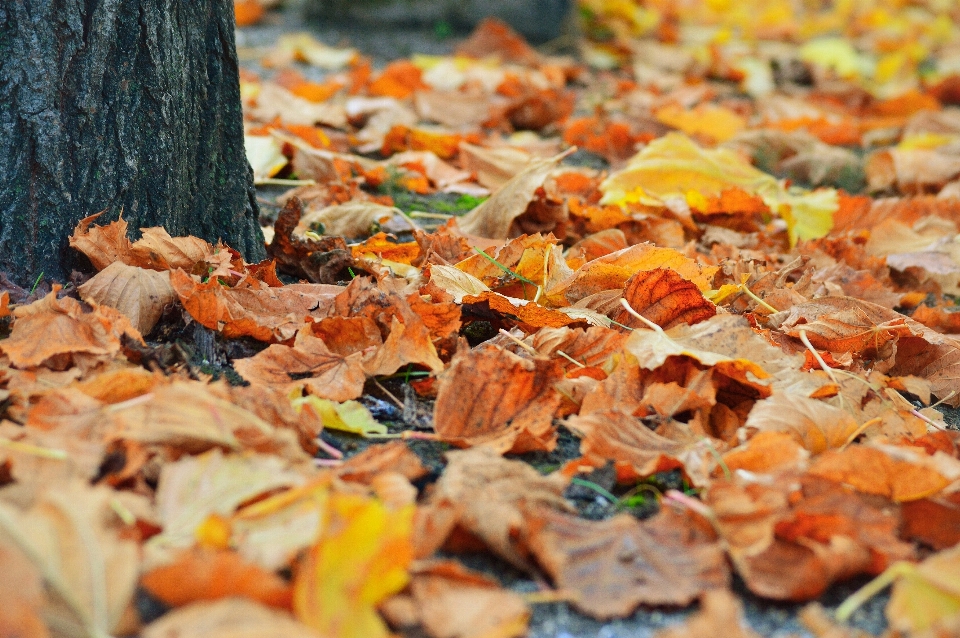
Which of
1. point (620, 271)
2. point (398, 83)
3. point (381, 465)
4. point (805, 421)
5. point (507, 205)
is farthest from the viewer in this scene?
point (398, 83)

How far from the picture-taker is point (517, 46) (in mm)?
4906

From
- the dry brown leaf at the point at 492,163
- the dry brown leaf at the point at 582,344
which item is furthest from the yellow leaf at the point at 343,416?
the dry brown leaf at the point at 492,163

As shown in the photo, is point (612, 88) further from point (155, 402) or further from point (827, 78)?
point (155, 402)

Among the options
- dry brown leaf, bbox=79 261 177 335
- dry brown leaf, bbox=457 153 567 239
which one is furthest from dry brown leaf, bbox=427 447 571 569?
dry brown leaf, bbox=457 153 567 239

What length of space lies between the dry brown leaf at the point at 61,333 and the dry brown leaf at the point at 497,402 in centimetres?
51

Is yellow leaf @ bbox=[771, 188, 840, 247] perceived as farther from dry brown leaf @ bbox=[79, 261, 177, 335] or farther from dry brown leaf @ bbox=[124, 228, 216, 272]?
dry brown leaf @ bbox=[79, 261, 177, 335]

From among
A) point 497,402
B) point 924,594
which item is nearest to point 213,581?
point 497,402

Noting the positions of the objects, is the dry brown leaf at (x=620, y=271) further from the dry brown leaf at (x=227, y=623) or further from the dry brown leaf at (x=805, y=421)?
the dry brown leaf at (x=227, y=623)

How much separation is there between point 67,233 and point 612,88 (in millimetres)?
3377

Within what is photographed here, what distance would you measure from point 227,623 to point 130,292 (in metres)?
0.84

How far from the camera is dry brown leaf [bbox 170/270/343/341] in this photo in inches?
60.8

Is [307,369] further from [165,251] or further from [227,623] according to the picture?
[227,623]

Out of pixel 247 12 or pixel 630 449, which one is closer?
pixel 630 449

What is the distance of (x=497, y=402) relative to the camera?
1404mm
